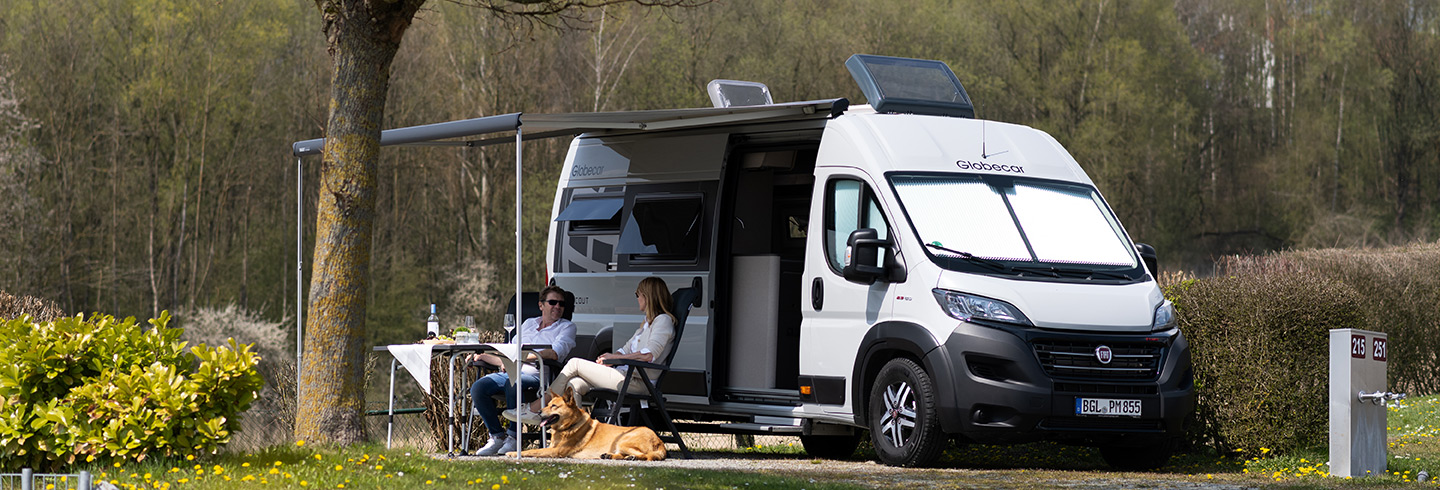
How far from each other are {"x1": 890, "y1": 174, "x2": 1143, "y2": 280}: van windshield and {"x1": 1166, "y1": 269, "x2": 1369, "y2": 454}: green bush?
2.28ft

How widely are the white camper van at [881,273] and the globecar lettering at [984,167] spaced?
0.01 meters

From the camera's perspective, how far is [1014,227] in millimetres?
8641

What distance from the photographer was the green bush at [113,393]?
6.60 m

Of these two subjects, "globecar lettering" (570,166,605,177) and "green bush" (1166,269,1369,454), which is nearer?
"green bush" (1166,269,1369,454)

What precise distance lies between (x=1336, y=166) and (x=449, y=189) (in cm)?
2266

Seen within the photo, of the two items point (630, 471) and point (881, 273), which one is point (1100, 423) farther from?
point (630, 471)

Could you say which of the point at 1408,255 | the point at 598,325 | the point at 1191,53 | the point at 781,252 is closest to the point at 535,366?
the point at 598,325

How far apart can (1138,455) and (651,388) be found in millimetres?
3087

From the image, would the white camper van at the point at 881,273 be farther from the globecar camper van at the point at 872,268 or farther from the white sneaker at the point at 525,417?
the white sneaker at the point at 525,417

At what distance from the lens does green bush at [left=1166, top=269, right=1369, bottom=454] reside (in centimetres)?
862

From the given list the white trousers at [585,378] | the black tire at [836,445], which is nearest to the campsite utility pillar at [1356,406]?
the black tire at [836,445]

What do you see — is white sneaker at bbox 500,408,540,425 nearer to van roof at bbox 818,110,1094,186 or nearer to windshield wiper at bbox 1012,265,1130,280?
van roof at bbox 818,110,1094,186

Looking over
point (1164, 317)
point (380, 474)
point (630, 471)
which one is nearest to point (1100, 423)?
point (1164, 317)

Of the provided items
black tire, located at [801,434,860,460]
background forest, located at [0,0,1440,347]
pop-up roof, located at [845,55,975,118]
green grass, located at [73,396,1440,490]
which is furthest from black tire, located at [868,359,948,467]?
background forest, located at [0,0,1440,347]
